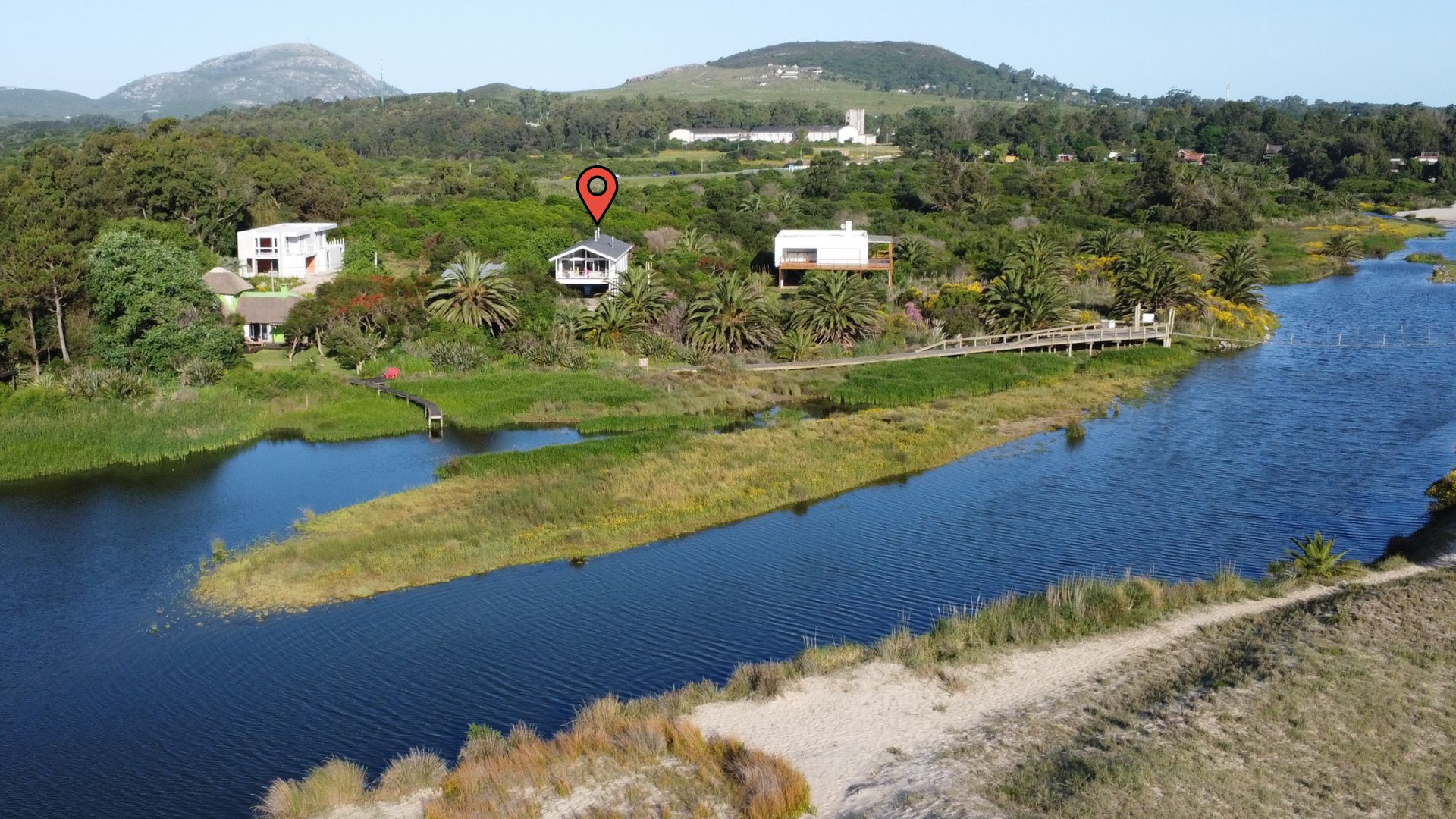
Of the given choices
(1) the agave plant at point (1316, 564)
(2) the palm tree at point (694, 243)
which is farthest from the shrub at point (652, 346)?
(1) the agave plant at point (1316, 564)

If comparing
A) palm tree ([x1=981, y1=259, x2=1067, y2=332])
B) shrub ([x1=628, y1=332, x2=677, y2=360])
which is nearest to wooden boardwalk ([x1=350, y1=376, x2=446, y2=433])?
shrub ([x1=628, y1=332, x2=677, y2=360])

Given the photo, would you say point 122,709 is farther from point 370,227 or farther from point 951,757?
point 370,227

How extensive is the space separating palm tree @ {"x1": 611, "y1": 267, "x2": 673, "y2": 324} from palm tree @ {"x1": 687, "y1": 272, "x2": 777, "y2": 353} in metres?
2.11

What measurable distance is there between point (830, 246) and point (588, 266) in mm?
13825

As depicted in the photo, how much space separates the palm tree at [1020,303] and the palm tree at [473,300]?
2152 cm

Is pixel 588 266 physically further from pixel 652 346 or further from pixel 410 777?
pixel 410 777

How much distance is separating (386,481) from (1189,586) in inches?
858

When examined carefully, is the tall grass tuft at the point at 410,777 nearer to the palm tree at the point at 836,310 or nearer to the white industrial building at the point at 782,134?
the palm tree at the point at 836,310

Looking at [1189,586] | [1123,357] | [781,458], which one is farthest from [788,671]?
[1123,357]

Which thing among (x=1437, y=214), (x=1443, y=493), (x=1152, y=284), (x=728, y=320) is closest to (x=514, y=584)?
(x=1443, y=493)

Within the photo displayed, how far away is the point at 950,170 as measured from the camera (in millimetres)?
100062

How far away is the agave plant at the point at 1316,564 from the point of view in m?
26.9

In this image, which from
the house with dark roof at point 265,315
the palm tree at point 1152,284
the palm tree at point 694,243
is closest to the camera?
the house with dark roof at point 265,315

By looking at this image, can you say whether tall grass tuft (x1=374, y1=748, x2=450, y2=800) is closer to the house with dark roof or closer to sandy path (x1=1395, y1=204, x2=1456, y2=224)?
the house with dark roof
